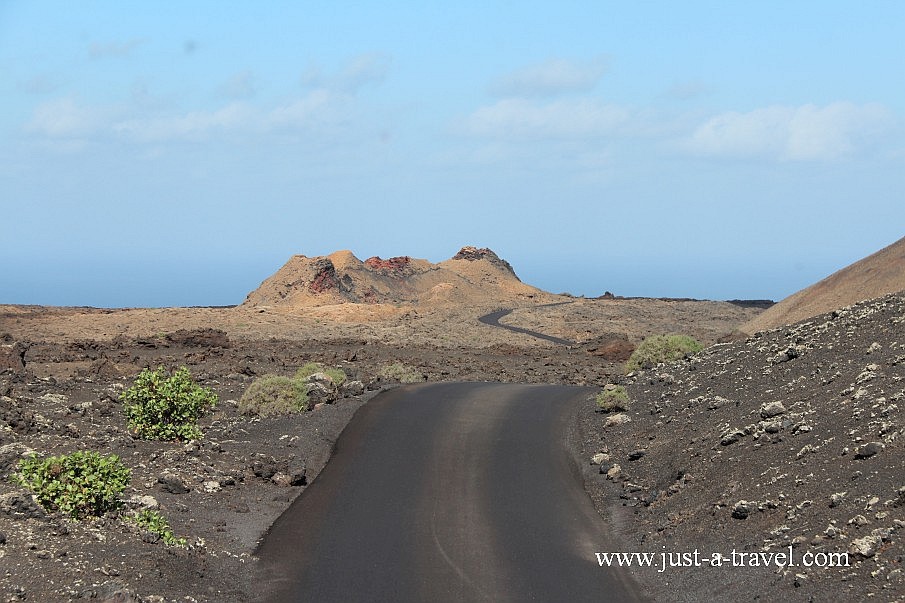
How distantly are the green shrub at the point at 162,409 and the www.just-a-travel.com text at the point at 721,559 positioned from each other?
37.5ft

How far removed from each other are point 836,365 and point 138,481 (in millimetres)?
15940

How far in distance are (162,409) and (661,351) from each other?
20159 millimetres

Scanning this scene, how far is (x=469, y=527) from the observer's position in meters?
16.0

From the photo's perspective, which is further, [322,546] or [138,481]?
[138,481]

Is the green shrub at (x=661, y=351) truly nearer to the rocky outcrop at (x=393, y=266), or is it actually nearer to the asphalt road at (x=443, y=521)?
the asphalt road at (x=443, y=521)

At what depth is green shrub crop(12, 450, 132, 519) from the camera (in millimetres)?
13977

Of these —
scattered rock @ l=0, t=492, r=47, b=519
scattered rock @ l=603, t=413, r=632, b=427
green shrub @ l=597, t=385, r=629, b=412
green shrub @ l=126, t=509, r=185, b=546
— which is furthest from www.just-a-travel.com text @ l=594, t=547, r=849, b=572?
green shrub @ l=597, t=385, r=629, b=412

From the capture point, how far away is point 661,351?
34969 millimetres

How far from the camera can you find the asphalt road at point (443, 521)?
516 inches

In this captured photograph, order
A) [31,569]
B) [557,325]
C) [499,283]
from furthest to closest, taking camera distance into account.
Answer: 1. [499,283]
2. [557,325]
3. [31,569]

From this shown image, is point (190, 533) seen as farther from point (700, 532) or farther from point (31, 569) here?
point (700, 532)

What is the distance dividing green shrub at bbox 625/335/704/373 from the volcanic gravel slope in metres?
6.91

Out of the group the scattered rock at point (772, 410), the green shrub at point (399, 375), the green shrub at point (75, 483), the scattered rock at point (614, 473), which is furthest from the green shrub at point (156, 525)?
the green shrub at point (399, 375)

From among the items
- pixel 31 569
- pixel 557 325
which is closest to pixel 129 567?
pixel 31 569
